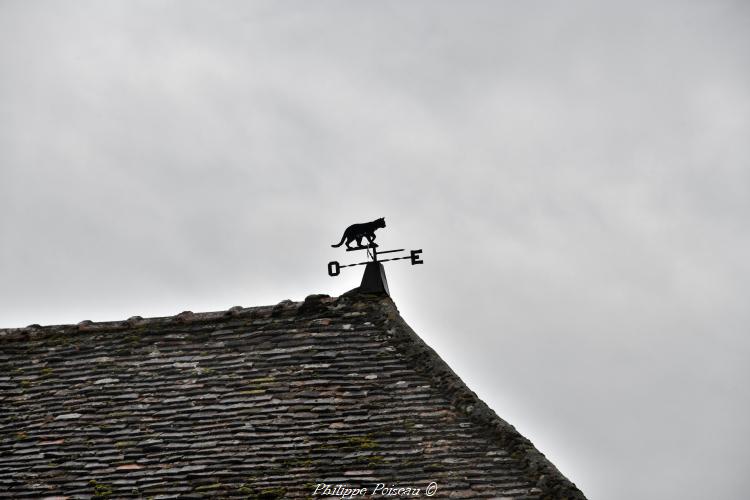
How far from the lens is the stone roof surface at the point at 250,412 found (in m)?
A: 9.48

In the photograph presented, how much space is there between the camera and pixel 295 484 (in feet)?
30.8

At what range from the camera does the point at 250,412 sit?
416 inches

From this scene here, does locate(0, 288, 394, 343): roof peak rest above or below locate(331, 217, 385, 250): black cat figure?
below

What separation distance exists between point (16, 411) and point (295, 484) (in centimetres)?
367

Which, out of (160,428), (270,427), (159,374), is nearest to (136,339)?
(159,374)
